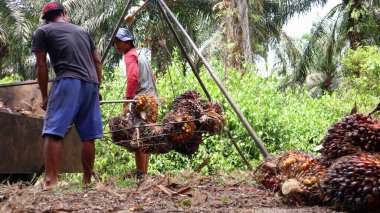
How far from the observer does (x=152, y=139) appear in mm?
6625

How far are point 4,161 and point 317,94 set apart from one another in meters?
33.0

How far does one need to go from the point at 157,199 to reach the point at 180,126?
2.33 meters

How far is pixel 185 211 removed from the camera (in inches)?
137

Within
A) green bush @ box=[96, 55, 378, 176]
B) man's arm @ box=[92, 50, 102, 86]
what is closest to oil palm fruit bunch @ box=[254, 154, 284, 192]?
man's arm @ box=[92, 50, 102, 86]

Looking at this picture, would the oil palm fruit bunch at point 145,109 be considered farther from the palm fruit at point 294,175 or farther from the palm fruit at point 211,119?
the palm fruit at point 294,175

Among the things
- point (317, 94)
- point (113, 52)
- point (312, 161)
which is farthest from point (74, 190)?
point (317, 94)

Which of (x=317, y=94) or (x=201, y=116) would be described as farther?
(x=317, y=94)

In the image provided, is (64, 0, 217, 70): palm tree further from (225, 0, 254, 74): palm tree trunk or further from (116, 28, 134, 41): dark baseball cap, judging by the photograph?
(116, 28, 134, 41): dark baseball cap

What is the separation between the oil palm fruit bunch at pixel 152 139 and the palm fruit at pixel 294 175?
221 centimetres

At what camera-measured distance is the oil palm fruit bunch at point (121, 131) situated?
6879mm

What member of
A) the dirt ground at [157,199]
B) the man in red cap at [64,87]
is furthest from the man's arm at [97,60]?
the dirt ground at [157,199]

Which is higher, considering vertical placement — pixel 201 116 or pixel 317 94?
pixel 201 116

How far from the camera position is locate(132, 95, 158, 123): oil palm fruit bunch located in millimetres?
6922

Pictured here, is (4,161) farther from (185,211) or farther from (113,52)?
(113,52)
